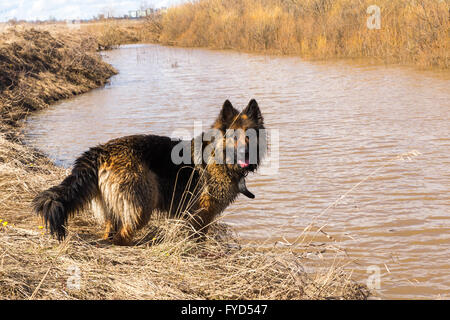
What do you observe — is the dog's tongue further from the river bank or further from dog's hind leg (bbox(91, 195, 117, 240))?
dog's hind leg (bbox(91, 195, 117, 240))

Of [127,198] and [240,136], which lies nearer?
[127,198]

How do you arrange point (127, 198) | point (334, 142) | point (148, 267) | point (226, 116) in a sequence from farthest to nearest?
point (334, 142), point (226, 116), point (127, 198), point (148, 267)

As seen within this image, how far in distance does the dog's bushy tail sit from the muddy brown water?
204cm

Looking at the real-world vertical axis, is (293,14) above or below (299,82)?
above

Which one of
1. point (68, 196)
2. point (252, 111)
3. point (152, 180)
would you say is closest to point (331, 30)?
point (252, 111)

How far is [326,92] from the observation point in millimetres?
14586

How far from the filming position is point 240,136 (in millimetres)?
4766

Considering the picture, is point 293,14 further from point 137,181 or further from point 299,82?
point 137,181

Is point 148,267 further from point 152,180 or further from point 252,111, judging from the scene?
point 252,111

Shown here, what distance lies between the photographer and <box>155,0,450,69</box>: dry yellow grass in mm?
17016

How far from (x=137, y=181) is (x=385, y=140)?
6415 mm

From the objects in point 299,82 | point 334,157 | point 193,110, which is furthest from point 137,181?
point 299,82

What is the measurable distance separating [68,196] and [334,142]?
6432mm

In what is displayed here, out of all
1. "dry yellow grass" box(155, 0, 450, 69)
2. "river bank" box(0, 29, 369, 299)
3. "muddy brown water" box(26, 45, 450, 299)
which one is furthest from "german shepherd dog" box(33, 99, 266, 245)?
"dry yellow grass" box(155, 0, 450, 69)
